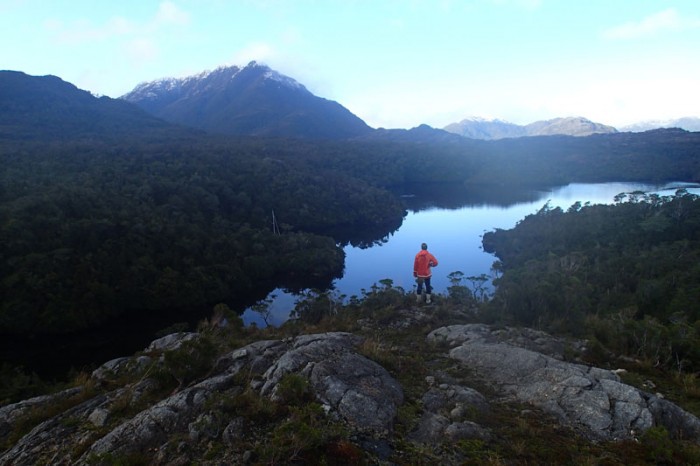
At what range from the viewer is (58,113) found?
126250 millimetres

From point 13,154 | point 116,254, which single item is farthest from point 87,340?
point 13,154

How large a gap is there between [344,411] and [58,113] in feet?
509

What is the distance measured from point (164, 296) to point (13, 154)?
49.7 m

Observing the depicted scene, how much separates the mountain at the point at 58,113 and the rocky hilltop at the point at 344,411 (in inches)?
4571

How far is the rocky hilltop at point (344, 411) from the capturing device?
22.8ft

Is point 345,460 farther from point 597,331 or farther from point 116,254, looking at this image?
point 116,254

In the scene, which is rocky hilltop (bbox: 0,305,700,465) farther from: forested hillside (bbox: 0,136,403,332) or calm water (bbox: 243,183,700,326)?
forested hillside (bbox: 0,136,403,332)

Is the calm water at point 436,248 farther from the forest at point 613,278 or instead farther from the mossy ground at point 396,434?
the mossy ground at point 396,434

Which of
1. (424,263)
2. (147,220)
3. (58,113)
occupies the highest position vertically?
(58,113)

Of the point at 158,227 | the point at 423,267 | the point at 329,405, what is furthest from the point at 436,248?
the point at 329,405

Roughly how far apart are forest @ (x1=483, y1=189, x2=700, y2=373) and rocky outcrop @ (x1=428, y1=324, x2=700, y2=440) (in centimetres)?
290

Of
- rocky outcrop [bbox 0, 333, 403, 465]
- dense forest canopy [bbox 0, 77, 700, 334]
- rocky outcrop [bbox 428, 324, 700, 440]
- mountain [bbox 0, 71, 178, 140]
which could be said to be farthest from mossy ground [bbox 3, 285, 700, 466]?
mountain [bbox 0, 71, 178, 140]

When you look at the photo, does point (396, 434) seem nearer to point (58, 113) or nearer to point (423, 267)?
point (423, 267)

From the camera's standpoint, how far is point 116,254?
45219 mm
